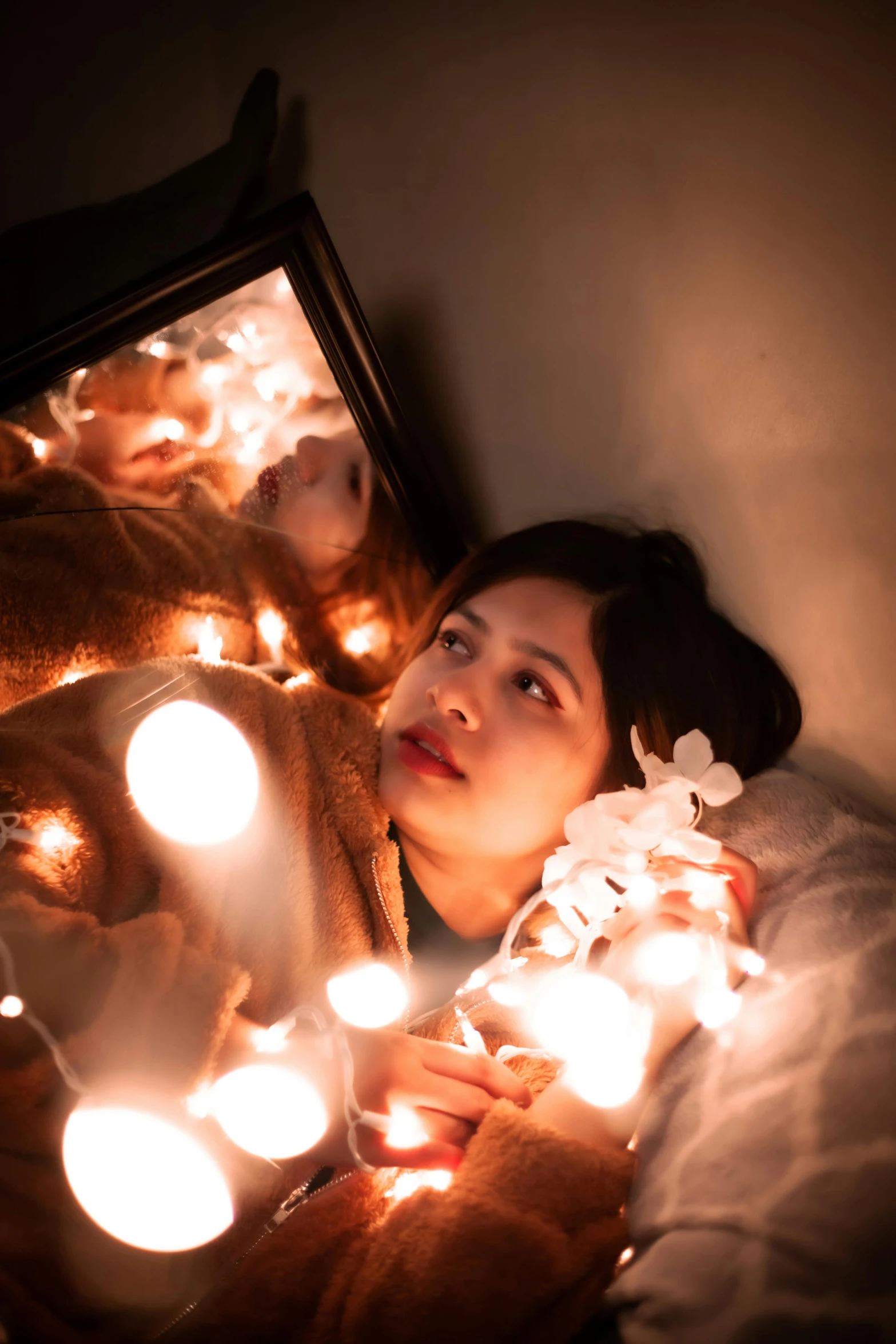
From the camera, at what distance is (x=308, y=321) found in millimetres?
1113

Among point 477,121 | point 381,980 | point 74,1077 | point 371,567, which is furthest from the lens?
point 371,567

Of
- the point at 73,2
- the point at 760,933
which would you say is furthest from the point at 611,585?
the point at 73,2

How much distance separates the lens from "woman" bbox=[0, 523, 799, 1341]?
0.68 m

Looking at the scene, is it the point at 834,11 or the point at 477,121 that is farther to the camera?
the point at 477,121

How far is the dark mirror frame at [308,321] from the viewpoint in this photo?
977mm

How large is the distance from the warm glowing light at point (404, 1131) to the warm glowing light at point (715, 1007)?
0.30m

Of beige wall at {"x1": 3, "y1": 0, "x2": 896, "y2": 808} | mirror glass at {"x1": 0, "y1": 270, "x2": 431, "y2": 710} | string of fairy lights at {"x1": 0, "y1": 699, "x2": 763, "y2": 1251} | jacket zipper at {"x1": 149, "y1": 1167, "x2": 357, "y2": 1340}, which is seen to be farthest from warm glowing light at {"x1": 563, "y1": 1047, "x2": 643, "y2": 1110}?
mirror glass at {"x1": 0, "y1": 270, "x2": 431, "y2": 710}

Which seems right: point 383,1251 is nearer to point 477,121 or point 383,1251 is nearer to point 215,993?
point 215,993

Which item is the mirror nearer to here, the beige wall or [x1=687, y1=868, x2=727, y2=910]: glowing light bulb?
the beige wall

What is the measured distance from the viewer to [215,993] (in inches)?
29.0

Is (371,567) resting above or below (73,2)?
below

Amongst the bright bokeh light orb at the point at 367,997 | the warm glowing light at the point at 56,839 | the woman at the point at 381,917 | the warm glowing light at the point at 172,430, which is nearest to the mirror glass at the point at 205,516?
the warm glowing light at the point at 172,430

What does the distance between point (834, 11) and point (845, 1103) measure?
972 millimetres

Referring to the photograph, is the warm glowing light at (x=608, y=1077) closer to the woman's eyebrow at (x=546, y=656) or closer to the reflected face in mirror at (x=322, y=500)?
the woman's eyebrow at (x=546, y=656)
